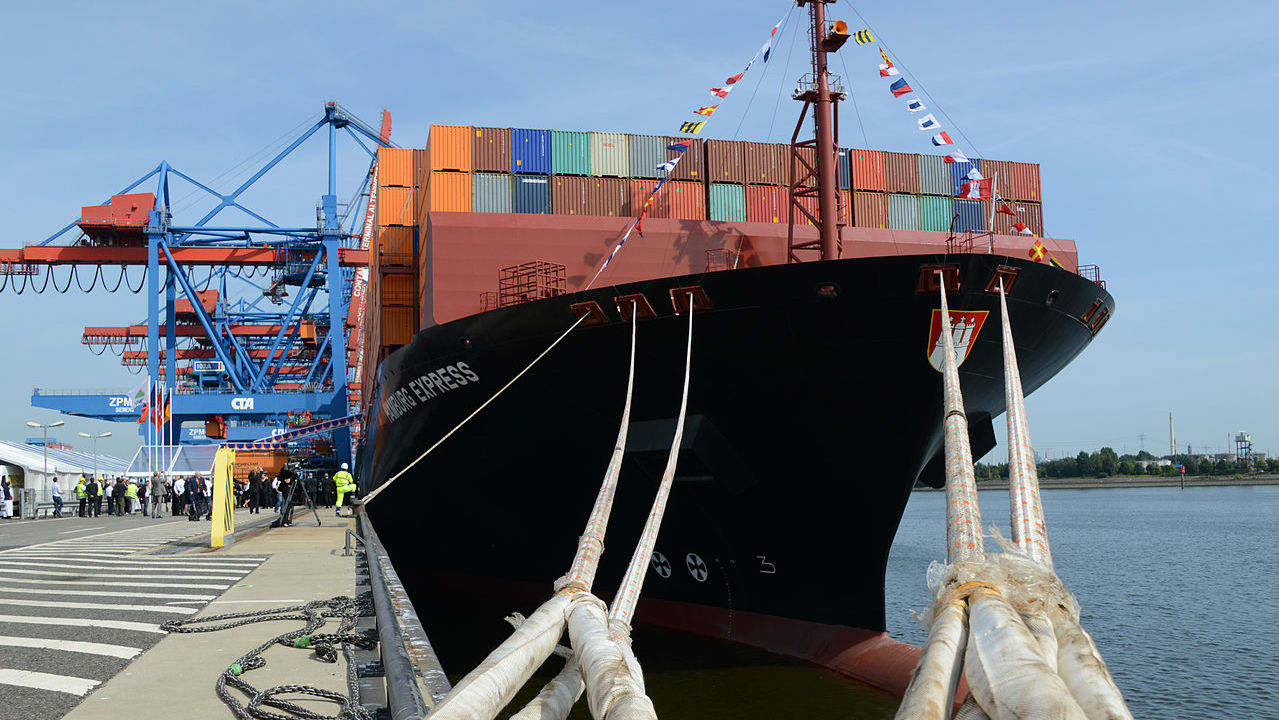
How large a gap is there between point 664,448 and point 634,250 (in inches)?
170

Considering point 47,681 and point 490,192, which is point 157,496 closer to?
point 490,192

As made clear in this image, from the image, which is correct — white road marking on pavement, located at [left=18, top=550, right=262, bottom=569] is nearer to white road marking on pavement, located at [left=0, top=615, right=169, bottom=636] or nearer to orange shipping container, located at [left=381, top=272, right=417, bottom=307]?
white road marking on pavement, located at [left=0, top=615, right=169, bottom=636]

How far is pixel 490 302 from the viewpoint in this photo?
12.7m

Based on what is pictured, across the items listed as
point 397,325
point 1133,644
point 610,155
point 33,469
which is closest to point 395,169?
point 397,325

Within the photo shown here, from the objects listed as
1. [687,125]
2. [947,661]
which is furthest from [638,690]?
[687,125]

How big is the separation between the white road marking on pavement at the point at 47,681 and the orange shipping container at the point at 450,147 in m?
10.3

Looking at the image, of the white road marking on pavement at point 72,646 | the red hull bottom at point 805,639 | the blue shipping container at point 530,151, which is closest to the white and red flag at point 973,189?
the red hull bottom at point 805,639

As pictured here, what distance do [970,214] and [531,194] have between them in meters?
7.23

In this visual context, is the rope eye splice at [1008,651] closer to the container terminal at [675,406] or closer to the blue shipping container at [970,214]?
the container terminal at [675,406]

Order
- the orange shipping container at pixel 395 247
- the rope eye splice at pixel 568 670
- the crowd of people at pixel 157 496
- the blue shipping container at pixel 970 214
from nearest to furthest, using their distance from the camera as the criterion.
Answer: the rope eye splice at pixel 568 670
the blue shipping container at pixel 970 214
the orange shipping container at pixel 395 247
the crowd of people at pixel 157 496

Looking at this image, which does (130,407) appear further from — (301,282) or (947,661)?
(947,661)

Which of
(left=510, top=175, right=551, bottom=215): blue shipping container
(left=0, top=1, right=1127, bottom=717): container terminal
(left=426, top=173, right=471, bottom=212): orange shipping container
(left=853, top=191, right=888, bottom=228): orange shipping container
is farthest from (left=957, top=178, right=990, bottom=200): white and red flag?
(left=426, top=173, right=471, bottom=212): orange shipping container

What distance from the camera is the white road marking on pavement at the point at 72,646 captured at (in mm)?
5199

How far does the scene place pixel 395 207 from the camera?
56.0 feet
